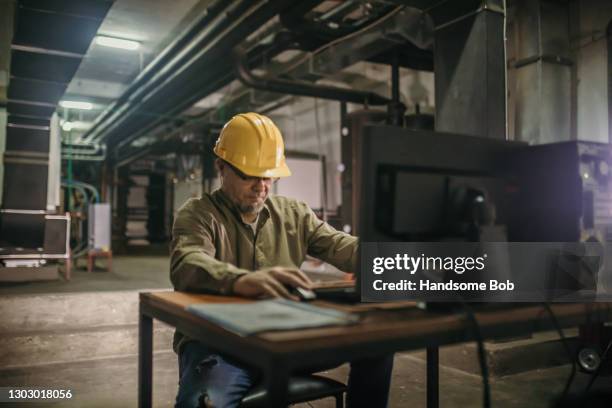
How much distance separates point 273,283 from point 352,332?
0.35 m

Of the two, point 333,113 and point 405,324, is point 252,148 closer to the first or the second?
point 405,324

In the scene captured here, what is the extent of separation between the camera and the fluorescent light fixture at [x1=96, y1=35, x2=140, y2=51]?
252 inches

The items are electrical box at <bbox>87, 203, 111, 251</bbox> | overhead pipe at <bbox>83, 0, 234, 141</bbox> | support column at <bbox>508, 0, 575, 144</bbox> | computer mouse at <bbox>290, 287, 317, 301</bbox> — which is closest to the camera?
computer mouse at <bbox>290, 287, 317, 301</bbox>

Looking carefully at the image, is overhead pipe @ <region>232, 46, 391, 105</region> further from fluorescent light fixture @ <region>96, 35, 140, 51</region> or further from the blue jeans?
the blue jeans

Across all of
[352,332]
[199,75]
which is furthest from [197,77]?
[352,332]

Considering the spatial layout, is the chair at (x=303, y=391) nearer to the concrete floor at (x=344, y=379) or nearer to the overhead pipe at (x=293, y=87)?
the concrete floor at (x=344, y=379)

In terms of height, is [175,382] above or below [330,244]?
below

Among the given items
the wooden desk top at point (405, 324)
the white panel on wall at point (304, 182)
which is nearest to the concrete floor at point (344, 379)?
the wooden desk top at point (405, 324)

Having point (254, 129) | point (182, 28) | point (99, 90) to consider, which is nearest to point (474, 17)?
point (254, 129)

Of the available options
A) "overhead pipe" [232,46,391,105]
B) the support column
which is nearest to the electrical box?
"overhead pipe" [232,46,391,105]

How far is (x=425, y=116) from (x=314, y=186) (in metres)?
3.50

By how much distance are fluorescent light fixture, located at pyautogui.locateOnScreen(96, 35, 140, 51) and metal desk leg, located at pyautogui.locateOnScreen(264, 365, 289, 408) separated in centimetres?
642

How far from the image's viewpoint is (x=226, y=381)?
1389 millimetres

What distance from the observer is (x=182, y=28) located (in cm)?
634
